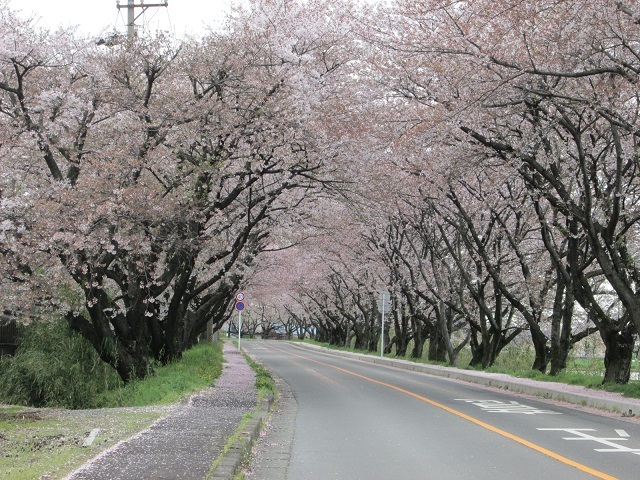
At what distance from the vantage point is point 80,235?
1259 cm

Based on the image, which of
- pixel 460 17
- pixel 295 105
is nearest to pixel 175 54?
pixel 295 105

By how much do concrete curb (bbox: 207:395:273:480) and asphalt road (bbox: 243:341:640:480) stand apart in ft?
0.69

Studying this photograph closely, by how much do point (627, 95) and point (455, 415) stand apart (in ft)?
25.5

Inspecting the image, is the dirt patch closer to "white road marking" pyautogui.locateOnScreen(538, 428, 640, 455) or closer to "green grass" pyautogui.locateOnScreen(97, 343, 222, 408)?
"green grass" pyautogui.locateOnScreen(97, 343, 222, 408)

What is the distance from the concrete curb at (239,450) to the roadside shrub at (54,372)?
8118 mm

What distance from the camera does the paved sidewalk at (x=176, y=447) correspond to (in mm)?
6168

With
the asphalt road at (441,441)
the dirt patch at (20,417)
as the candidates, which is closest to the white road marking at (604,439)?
the asphalt road at (441,441)

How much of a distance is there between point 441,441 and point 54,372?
38.4 feet

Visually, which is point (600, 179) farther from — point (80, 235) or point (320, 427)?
point (80, 235)

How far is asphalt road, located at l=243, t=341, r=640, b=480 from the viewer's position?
24.0 feet

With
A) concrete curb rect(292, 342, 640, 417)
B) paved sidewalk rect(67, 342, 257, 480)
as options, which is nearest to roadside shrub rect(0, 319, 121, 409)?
paved sidewalk rect(67, 342, 257, 480)

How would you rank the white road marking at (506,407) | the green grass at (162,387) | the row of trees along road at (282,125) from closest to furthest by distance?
the row of trees along road at (282,125), the white road marking at (506,407), the green grass at (162,387)

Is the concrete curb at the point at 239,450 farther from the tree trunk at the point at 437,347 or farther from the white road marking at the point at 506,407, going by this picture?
the tree trunk at the point at 437,347

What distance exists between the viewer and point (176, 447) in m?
7.56
